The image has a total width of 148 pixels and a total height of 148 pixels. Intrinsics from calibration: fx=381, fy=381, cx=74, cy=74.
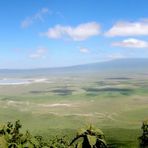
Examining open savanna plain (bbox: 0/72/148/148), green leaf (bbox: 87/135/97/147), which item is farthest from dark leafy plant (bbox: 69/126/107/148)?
open savanna plain (bbox: 0/72/148/148)

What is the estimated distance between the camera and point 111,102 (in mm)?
167750

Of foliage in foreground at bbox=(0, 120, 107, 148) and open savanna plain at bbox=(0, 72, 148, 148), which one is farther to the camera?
open savanna plain at bbox=(0, 72, 148, 148)

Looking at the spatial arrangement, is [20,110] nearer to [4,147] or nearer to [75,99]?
[75,99]

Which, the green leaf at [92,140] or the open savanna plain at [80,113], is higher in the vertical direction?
the green leaf at [92,140]

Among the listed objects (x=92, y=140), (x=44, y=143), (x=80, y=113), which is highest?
(x=92, y=140)

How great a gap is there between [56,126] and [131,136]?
1165 inches

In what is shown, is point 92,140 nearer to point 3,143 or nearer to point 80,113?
point 3,143

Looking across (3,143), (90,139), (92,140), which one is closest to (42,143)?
(3,143)

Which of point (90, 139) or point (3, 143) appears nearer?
point (3, 143)

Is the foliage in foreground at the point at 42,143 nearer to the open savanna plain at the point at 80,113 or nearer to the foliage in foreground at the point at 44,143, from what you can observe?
the foliage in foreground at the point at 44,143

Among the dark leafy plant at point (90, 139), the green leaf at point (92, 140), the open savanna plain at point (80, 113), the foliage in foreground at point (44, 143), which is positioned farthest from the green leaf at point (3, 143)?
the open savanna plain at point (80, 113)

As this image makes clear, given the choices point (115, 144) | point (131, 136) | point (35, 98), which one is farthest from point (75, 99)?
point (115, 144)

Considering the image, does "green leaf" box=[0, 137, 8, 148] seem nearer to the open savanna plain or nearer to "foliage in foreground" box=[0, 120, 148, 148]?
"foliage in foreground" box=[0, 120, 148, 148]

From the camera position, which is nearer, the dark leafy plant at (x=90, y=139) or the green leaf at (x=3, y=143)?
the green leaf at (x=3, y=143)
